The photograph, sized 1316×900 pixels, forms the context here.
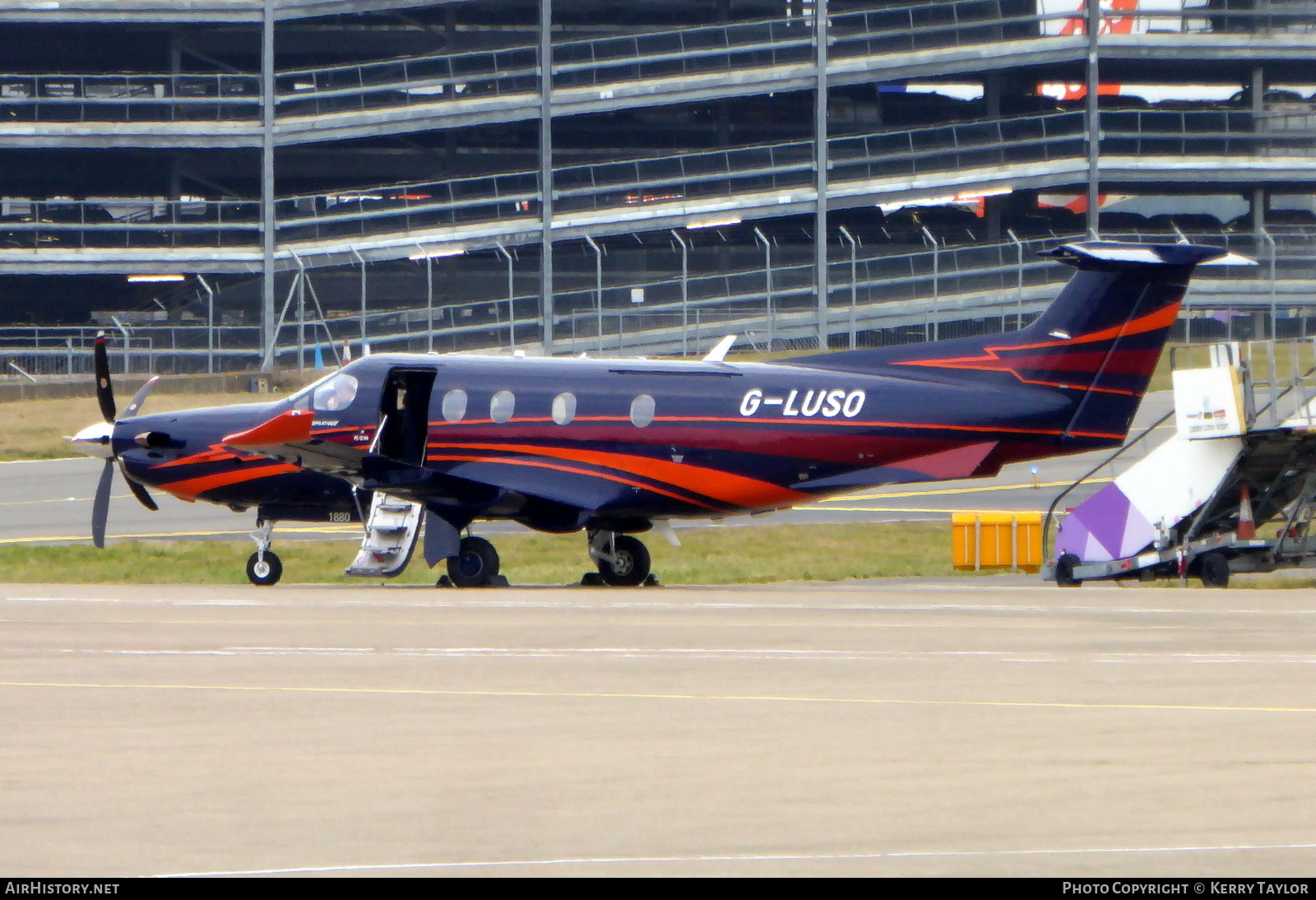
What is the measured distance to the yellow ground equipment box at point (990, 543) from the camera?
2917 centimetres

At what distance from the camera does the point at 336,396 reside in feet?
77.9

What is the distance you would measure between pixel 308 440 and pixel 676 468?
488 centimetres

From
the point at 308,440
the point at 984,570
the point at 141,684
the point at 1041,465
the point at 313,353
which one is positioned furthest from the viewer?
the point at 313,353

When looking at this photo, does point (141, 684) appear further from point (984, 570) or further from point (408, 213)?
point (408, 213)

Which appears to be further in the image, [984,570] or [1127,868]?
[984,570]

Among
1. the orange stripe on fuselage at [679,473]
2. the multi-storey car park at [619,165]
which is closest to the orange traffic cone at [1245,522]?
the orange stripe on fuselage at [679,473]

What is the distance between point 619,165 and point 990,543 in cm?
3376

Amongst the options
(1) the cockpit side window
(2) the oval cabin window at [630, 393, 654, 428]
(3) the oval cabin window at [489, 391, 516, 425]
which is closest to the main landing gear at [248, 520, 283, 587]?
(1) the cockpit side window

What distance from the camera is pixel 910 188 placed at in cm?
5991

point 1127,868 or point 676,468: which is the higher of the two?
point 676,468

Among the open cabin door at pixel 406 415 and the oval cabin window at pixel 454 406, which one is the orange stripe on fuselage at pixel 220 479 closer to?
the open cabin door at pixel 406 415

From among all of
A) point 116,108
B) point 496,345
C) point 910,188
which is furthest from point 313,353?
point 910,188

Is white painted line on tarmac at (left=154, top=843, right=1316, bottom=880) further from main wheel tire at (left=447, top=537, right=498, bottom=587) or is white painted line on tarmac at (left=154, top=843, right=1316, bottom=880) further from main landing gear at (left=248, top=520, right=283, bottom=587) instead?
main landing gear at (left=248, top=520, right=283, bottom=587)

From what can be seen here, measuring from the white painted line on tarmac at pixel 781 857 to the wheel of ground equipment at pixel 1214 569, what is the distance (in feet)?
56.6
